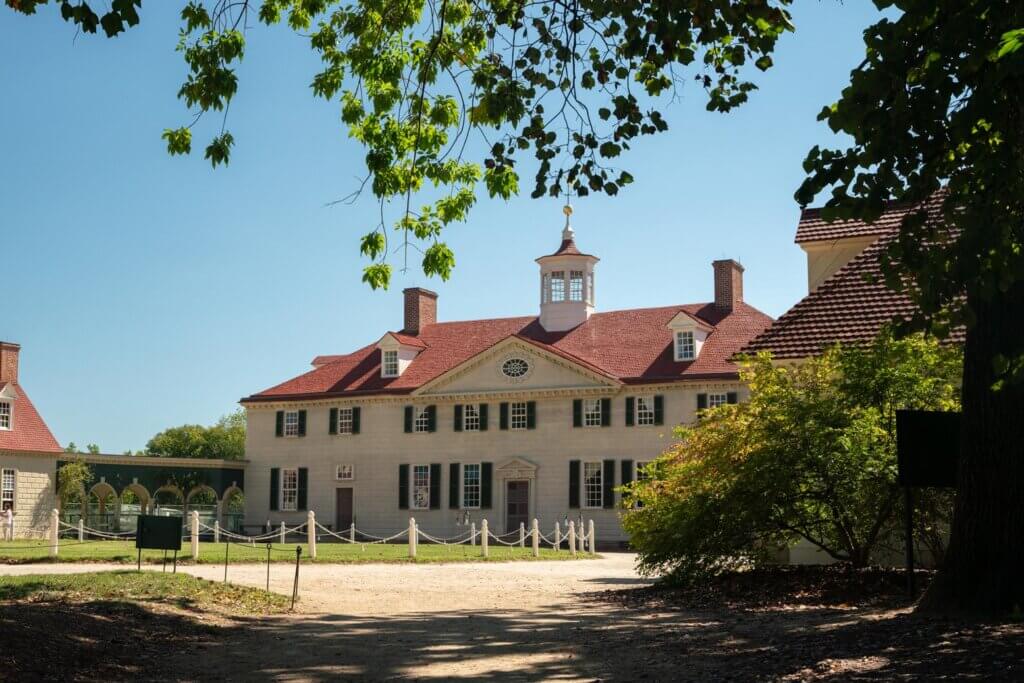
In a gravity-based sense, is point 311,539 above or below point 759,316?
below

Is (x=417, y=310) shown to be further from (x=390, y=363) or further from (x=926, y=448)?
(x=926, y=448)

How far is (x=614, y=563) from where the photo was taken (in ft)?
96.7

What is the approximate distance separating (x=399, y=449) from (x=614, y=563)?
1976cm

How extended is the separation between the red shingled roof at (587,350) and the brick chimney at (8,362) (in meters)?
9.80

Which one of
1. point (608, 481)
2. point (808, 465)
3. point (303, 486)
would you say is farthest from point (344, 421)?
point (808, 465)

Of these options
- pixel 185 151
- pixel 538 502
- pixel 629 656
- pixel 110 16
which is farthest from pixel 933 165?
pixel 538 502

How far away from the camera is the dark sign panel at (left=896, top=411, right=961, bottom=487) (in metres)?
12.4

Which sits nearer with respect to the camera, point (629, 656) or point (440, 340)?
point (629, 656)

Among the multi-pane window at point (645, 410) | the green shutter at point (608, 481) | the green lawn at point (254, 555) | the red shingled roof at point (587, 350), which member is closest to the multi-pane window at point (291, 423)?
the red shingled roof at point (587, 350)

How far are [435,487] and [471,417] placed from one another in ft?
10.5

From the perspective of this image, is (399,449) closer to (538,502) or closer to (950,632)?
(538,502)

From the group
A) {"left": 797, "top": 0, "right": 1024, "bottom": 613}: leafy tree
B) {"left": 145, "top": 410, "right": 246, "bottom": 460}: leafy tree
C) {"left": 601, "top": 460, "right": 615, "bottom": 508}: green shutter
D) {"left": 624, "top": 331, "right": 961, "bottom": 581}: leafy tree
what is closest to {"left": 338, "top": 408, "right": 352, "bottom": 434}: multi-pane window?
{"left": 601, "top": 460, "right": 615, "bottom": 508}: green shutter

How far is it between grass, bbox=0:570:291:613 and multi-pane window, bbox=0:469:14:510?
32649mm

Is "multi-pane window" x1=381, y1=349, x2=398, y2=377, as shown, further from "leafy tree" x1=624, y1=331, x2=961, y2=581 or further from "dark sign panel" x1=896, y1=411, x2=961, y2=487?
"dark sign panel" x1=896, y1=411, x2=961, y2=487
